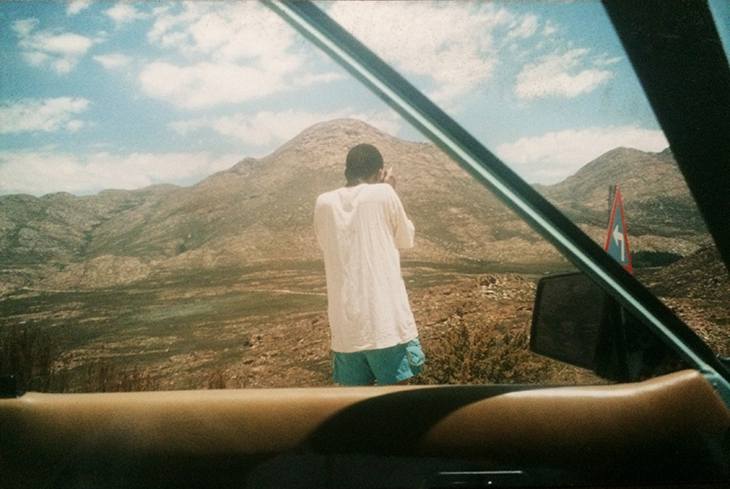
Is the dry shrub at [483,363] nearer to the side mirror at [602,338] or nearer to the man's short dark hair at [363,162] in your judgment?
the man's short dark hair at [363,162]

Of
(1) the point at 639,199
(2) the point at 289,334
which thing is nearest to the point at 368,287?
(2) the point at 289,334

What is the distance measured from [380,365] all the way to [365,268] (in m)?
0.44

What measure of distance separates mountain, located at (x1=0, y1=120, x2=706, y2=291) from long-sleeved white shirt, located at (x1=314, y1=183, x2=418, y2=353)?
3077cm

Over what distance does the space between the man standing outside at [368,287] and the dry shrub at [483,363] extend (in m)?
2.62

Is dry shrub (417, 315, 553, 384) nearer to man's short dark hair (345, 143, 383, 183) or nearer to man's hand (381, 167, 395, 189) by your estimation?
man's hand (381, 167, 395, 189)

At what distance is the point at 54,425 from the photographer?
4.47 feet

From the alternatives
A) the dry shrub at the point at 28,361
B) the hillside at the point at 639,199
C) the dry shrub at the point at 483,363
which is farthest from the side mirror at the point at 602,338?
the hillside at the point at 639,199

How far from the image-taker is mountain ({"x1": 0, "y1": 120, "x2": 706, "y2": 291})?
1544 inches

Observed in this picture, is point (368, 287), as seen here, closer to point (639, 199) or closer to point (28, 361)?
point (28, 361)

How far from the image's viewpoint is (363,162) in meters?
2.25

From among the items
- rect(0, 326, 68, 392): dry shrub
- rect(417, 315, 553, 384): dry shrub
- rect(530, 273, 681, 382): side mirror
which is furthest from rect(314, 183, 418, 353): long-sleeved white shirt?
rect(0, 326, 68, 392): dry shrub

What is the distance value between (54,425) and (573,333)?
150 centimetres

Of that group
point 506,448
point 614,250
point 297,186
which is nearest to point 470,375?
point 614,250

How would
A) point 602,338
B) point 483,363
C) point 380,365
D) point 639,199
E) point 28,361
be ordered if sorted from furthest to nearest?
point 639,199, point 28,361, point 483,363, point 380,365, point 602,338
